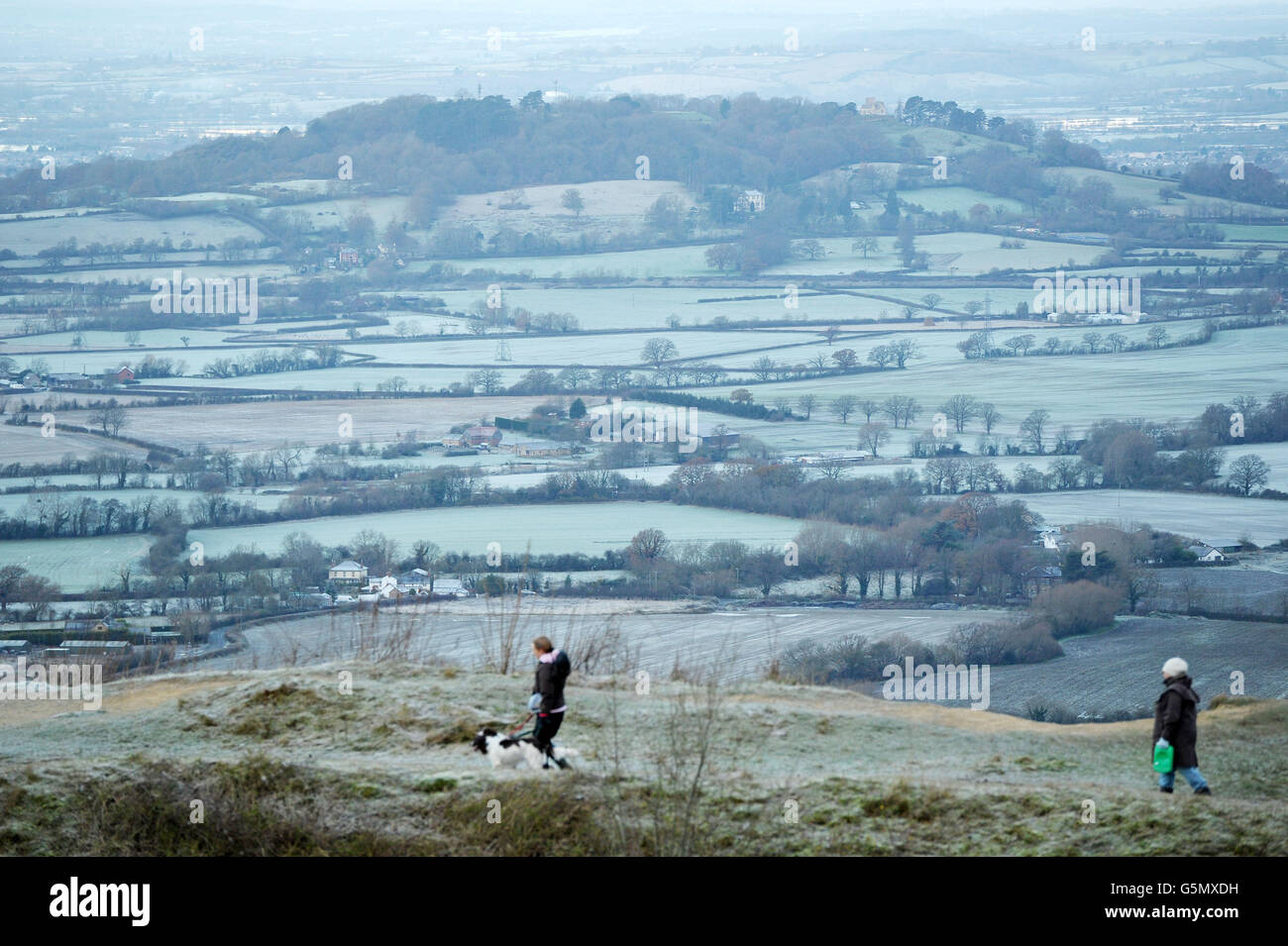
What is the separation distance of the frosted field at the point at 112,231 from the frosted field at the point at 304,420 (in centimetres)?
3653

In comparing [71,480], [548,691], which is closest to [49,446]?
[71,480]

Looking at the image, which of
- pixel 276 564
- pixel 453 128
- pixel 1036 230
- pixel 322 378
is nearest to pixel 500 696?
pixel 276 564

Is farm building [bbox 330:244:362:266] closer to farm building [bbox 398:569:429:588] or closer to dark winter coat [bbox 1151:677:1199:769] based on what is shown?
farm building [bbox 398:569:429:588]

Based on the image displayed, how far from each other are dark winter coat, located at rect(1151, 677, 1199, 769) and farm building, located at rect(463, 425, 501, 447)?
40.2 meters

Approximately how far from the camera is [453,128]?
122562 millimetres

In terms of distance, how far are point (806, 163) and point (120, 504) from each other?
89.1 metres

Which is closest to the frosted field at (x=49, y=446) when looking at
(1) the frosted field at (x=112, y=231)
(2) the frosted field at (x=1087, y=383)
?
(2) the frosted field at (x=1087, y=383)

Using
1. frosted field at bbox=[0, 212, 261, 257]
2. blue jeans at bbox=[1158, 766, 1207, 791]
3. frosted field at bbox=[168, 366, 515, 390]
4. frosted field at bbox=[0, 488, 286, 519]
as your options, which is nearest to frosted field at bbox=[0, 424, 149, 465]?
frosted field at bbox=[0, 488, 286, 519]

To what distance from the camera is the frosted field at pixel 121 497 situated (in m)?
38.7

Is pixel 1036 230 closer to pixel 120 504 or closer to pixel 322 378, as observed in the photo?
pixel 322 378

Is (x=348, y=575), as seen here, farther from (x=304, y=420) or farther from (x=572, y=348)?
(x=572, y=348)

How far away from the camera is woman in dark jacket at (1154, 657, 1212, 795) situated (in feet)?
26.9

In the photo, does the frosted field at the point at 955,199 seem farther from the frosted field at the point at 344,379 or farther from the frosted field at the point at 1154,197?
the frosted field at the point at 344,379

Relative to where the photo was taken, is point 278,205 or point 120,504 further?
point 278,205
